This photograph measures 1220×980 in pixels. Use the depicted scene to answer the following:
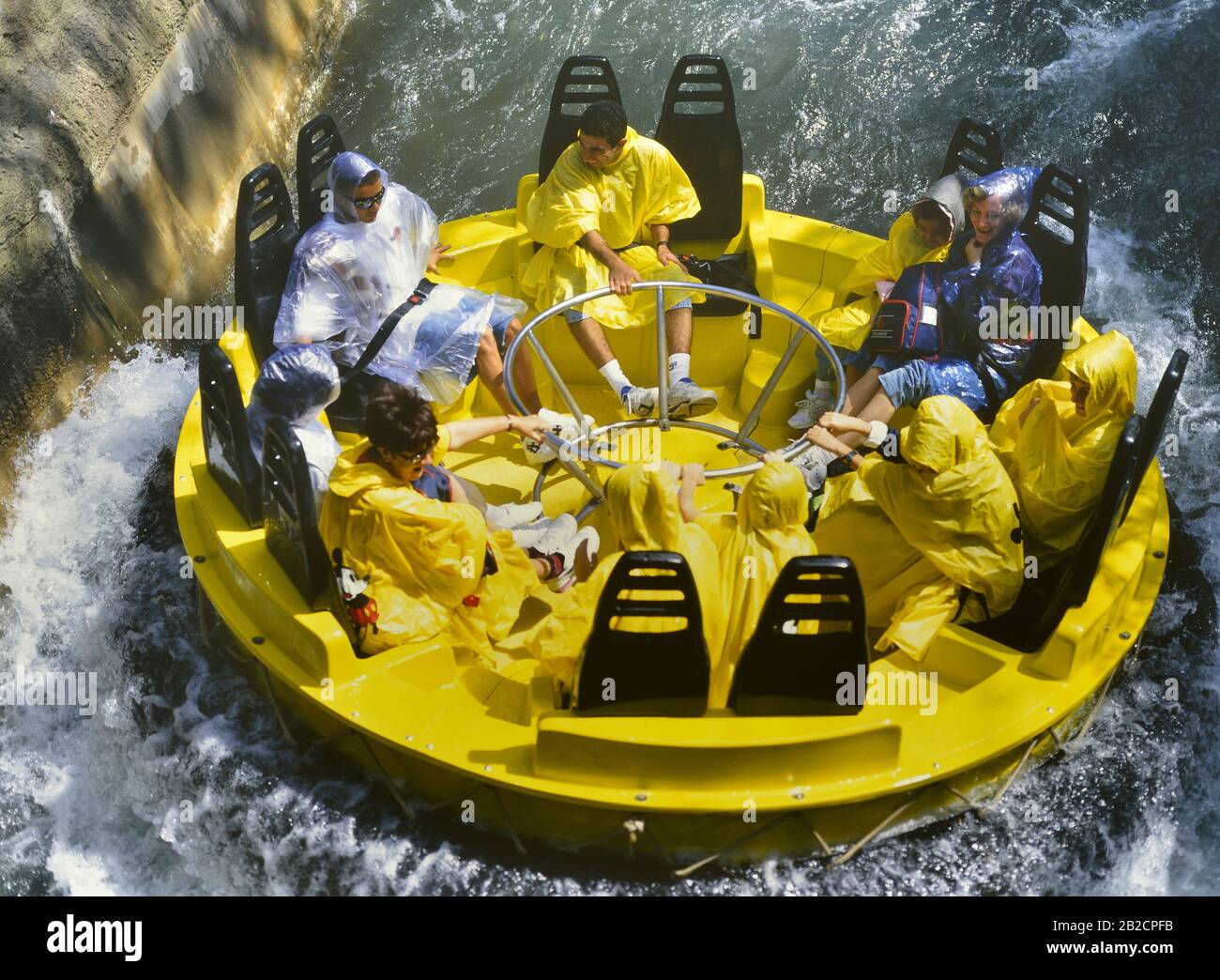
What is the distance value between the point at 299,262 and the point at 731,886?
2721 mm

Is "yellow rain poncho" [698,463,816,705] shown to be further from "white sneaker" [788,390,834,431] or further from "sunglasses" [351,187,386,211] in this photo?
"sunglasses" [351,187,386,211]

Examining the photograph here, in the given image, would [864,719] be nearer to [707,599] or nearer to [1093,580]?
[707,599]

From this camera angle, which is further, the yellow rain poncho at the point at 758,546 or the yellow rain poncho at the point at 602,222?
the yellow rain poncho at the point at 602,222

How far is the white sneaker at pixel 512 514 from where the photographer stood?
501 centimetres

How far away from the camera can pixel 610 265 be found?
5738mm

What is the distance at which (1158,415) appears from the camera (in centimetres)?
445

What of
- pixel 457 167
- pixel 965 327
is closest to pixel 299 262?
pixel 965 327

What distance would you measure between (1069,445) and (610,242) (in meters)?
2.13

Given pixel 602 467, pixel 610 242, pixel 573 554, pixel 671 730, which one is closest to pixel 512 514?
pixel 573 554

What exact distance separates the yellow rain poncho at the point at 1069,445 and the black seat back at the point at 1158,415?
9 cm

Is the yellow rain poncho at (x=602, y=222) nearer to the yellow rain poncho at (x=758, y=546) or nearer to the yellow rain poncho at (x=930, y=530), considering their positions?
the yellow rain poncho at (x=930, y=530)

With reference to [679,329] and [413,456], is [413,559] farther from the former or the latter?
[679,329]

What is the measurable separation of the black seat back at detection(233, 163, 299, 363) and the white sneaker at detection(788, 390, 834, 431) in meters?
2.05

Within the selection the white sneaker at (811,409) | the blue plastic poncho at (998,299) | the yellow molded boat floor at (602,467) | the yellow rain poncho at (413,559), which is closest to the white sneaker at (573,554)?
the yellow rain poncho at (413,559)
